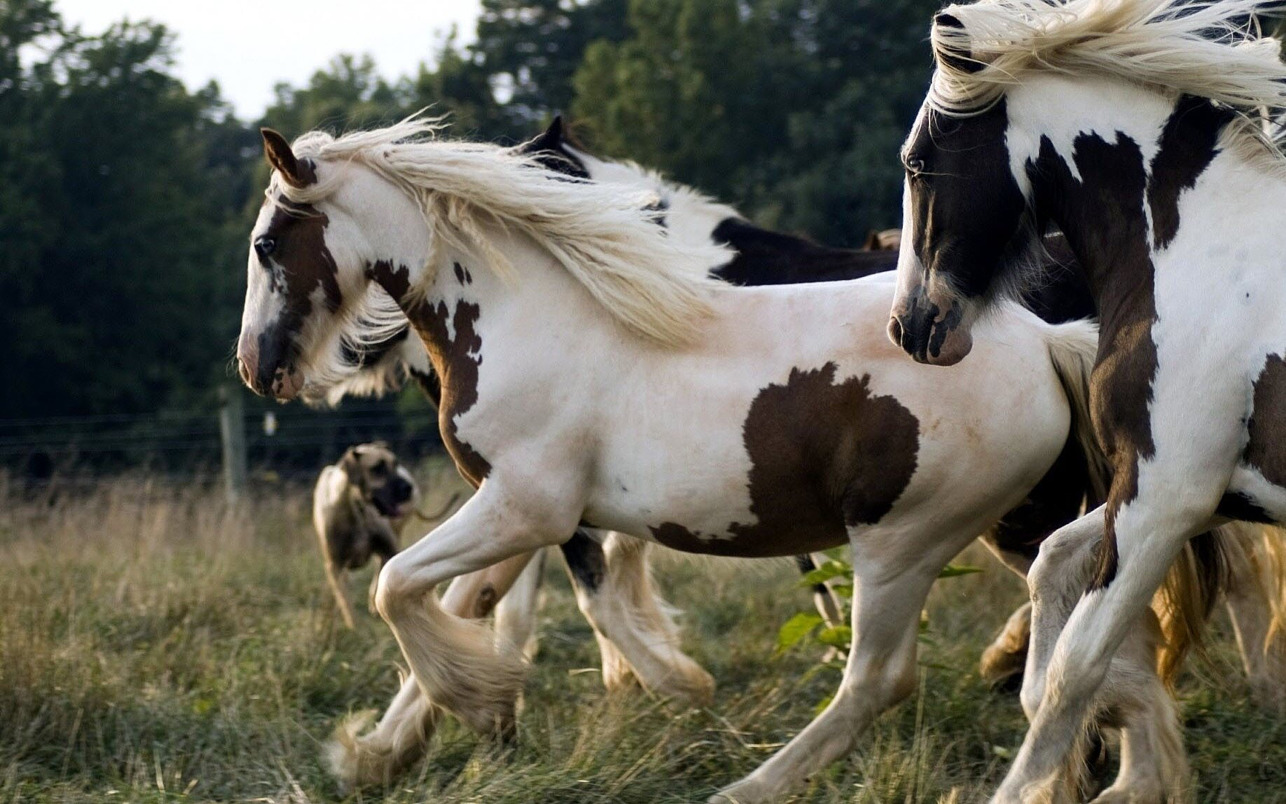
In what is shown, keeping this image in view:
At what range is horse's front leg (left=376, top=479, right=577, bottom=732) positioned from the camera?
4.09 meters

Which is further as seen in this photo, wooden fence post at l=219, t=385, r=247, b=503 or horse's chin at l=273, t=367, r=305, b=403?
wooden fence post at l=219, t=385, r=247, b=503

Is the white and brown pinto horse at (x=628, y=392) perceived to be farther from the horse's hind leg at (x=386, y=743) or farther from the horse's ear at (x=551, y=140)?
the horse's ear at (x=551, y=140)

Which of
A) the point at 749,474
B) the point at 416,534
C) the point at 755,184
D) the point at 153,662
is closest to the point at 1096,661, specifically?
the point at 749,474

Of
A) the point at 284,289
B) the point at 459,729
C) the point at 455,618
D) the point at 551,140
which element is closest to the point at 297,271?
the point at 284,289

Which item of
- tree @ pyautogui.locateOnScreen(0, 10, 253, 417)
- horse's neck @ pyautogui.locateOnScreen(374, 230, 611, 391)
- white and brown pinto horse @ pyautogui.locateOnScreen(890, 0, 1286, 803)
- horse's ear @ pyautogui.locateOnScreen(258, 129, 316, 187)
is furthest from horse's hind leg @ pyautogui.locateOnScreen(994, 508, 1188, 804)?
tree @ pyautogui.locateOnScreen(0, 10, 253, 417)

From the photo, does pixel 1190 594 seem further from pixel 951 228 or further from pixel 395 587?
pixel 395 587

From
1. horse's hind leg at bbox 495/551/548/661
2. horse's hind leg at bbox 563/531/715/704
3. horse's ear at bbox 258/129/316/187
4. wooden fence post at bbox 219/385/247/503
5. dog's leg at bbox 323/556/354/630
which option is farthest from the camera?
wooden fence post at bbox 219/385/247/503

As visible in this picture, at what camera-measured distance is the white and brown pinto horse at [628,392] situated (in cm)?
389

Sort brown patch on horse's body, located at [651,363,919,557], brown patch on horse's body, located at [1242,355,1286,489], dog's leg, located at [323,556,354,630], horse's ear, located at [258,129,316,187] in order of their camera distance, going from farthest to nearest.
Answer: dog's leg, located at [323,556,354,630] → horse's ear, located at [258,129,316,187] → brown patch on horse's body, located at [651,363,919,557] → brown patch on horse's body, located at [1242,355,1286,489]

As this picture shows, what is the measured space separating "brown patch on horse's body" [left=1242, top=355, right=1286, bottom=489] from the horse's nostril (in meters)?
0.87

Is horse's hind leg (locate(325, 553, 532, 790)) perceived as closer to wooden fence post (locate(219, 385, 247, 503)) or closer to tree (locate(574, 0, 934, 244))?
wooden fence post (locate(219, 385, 247, 503))

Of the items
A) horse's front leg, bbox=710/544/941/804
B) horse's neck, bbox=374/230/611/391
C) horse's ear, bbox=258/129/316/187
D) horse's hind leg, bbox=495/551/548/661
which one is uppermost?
horse's ear, bbox=258/129/316/187

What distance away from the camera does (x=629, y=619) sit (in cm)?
520

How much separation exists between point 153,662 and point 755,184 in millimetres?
21545
